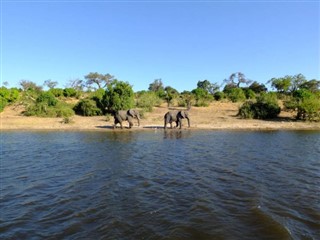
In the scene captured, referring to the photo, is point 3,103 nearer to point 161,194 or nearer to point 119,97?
point 119,97

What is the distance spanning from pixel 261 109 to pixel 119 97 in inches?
600

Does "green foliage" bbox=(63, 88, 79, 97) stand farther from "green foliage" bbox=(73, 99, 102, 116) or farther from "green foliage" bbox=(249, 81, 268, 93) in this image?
"green foliage" bbox=(249, 81, 268, 93)

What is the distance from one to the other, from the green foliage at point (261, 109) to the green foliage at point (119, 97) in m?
12.4

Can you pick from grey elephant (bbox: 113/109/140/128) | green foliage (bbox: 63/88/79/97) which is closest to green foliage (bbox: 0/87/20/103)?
green foliage (bbox: 63/88/79/97)

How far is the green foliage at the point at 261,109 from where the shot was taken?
102 feet

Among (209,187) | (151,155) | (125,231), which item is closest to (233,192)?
(209,187)

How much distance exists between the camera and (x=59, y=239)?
5.61 meters

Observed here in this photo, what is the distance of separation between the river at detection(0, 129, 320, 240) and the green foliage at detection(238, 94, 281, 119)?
16638 mm

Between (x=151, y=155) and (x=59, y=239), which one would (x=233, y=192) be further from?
(x=151, y=155)

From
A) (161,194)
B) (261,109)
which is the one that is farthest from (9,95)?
(161,194)

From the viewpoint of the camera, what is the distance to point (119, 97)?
32.5 meters

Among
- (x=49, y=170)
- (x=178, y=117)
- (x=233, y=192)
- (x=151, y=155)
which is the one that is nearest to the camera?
(x=233, y=192)

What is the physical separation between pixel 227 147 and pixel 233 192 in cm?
772

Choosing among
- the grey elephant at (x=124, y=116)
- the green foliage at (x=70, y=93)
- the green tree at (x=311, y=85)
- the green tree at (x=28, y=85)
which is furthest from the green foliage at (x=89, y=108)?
the green tree at (x=311, y=85)
